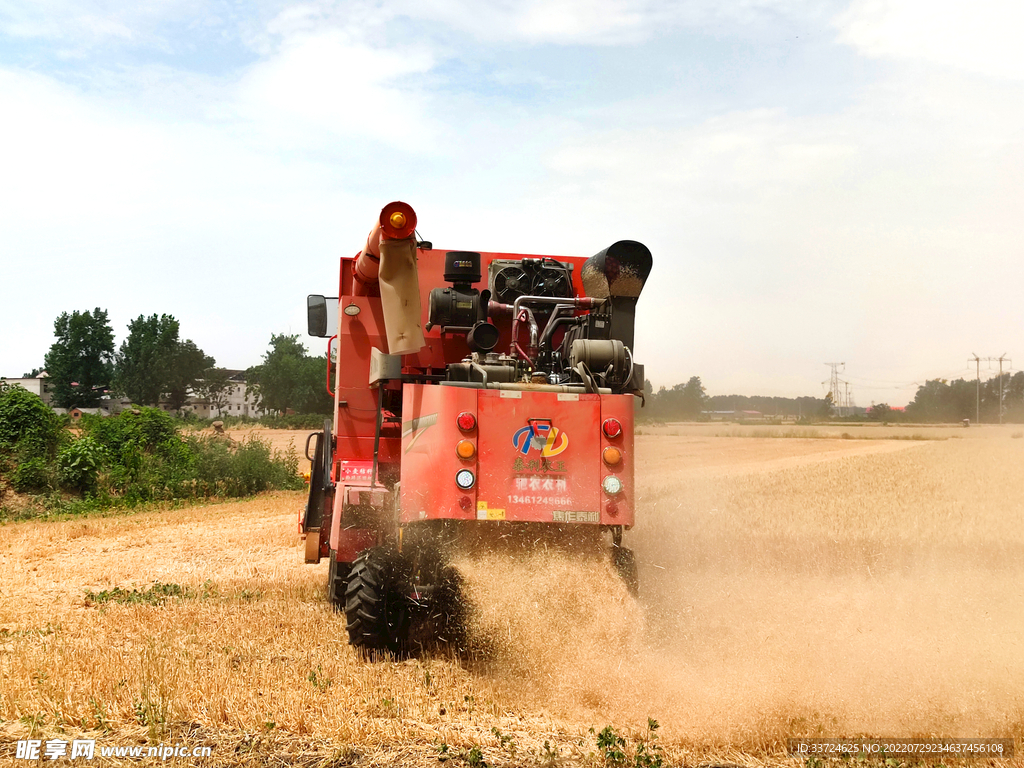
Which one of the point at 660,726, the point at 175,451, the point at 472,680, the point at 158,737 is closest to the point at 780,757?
the point at 660,726

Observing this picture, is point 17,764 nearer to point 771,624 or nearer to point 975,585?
point 771,624

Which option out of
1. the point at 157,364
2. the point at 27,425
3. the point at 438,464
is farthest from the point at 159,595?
the point at 157,364

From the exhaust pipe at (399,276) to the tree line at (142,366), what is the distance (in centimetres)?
7133

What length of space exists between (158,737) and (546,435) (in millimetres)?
2945

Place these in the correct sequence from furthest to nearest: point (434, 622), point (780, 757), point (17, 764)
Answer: point (434, 622) → point (780, 757) → point (17, 764)

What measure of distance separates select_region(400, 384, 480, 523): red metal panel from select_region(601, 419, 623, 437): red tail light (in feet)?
2.90

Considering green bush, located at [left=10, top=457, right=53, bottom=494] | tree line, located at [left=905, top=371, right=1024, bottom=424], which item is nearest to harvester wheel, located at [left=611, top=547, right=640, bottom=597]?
tree line, located at [left=905, top=371, right=1024, bottom=424]

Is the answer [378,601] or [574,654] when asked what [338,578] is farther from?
[574,654]

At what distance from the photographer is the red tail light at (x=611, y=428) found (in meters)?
5.90

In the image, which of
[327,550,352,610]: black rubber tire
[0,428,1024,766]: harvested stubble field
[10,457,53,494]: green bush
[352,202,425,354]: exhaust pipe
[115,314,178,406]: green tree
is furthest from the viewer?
[115,314,178,406]: green tree

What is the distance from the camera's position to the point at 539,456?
5.82 metres

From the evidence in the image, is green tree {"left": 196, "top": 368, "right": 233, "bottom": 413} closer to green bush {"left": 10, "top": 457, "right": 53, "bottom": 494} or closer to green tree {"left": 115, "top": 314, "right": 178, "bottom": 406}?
green tree {"left": 115, "top": 314, "right": 178, "bottom": 406}

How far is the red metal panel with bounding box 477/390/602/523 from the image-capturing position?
5.75 metres

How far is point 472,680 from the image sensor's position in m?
5.78
